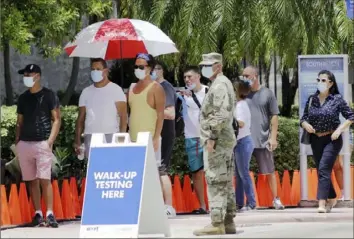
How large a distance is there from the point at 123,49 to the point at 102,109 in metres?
2.24

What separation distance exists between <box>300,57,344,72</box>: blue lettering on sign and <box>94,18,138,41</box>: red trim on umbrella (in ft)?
8.18

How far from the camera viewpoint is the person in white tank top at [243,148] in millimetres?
14797

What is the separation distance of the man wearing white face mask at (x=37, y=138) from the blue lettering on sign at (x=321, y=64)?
401 centimetres

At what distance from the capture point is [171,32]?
18.5m

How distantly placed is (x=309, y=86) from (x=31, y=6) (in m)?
4.21

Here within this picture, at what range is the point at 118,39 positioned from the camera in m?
14.9

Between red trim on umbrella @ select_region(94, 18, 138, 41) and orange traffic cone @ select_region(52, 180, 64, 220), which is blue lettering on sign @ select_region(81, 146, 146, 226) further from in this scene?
red trim on umbrella @ select_region(94, 18, 138, 41)

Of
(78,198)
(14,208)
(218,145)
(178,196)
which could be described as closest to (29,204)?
(14,208)

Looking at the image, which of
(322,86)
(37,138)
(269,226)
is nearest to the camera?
(269,226)

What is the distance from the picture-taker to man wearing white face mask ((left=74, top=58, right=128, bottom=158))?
13875 mm

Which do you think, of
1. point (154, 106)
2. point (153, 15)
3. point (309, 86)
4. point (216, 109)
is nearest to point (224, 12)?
point (153, 15)

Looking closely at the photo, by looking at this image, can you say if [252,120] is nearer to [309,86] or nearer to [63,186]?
[309,86]

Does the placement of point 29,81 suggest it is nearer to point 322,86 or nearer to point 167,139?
point 167,139

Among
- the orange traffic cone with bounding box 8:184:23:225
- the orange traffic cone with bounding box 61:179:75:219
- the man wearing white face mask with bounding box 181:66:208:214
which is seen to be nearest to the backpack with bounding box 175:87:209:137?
the man wearing white face mask with bounding box 181:66:208:214
